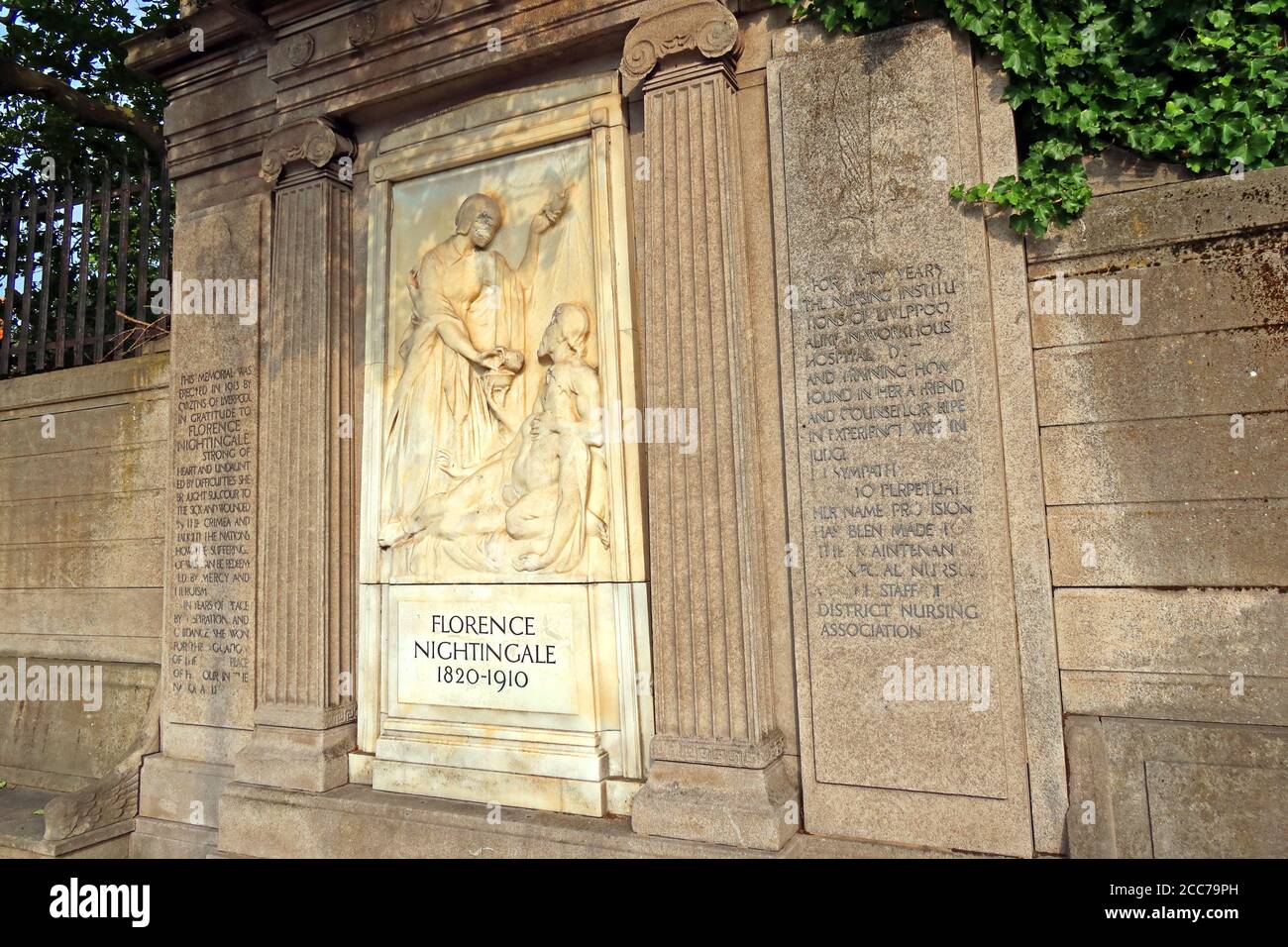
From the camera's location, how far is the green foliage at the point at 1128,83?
160 inches

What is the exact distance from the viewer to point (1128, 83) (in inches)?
166

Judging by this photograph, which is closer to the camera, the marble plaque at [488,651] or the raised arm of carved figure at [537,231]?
the marble plaque at [488,651]

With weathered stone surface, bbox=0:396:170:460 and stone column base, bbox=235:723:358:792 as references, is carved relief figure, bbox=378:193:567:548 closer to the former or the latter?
stone column base, bbox=235:723:358:792

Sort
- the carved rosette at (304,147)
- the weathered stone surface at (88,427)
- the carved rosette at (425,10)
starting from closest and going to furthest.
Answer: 1. the carved rosette at (425,10)
2. the carved rosette at (304,147)
3. the weathered stone surface at (88,427)

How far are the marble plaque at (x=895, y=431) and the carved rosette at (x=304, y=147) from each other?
3.46 metres

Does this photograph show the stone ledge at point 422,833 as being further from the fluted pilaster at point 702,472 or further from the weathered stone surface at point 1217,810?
the weathered stone surface at point 1217,810

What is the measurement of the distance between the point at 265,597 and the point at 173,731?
4.81ft

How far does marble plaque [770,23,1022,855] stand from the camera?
4.10 meters

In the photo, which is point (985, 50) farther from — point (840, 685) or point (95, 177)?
point (95, 177)

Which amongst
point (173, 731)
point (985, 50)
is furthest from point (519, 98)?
point (173, 731)

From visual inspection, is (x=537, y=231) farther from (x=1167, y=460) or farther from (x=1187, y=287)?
(x=1167, y=460)

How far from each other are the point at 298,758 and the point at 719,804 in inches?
117

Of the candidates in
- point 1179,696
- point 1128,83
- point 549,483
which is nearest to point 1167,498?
point 1179,696

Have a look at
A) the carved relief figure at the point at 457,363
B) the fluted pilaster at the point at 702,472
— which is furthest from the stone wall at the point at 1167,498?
the carved relief figure at the point at 457,363
